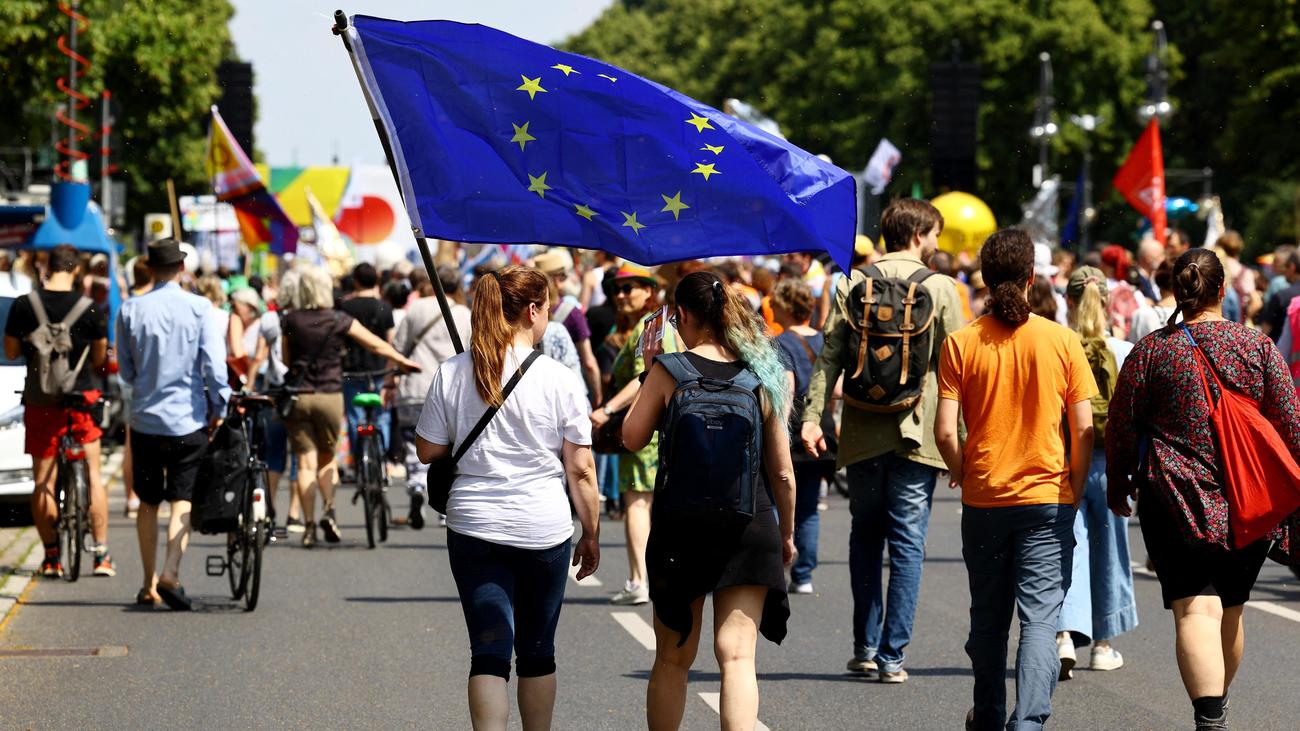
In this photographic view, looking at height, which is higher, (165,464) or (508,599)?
(508,599)

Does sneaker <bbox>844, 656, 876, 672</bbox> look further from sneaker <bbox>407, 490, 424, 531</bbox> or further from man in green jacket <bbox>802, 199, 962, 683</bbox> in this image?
sneaker <bbox>407, 490, 424, 531</bbox>

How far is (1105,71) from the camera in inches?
2341

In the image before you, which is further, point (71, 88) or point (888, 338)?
point (71, 88)

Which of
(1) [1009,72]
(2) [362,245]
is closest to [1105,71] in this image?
(1) [1009,72]

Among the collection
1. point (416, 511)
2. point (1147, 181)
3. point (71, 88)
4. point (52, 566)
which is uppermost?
point (71, 88)

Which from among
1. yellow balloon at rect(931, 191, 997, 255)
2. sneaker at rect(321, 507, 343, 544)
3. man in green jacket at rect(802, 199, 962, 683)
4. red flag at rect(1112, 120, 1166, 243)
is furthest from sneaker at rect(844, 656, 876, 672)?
yellow balloon at rect(931, 191, 997, 255)

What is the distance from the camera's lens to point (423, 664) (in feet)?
29.0

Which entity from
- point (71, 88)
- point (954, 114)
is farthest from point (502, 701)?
point (954, 114)

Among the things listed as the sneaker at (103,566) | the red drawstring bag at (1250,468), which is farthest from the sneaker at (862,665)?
the sneaker at (103,566)

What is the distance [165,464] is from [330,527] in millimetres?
3377

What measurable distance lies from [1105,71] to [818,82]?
9122mm

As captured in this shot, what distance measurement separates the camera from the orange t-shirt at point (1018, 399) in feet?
21.5

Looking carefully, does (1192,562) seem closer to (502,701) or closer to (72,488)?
(502,701)

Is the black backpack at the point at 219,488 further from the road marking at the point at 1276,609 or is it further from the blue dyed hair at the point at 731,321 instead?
the road marking at the point at 1276,609
